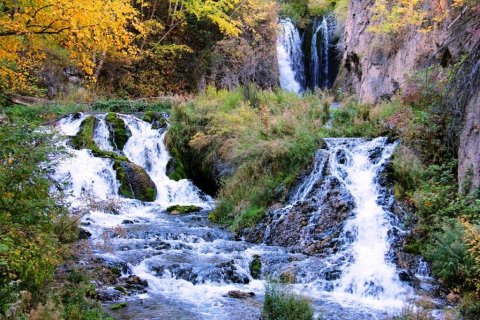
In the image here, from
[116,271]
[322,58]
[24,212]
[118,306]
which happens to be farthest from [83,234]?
[322,58]

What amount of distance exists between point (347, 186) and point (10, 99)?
1327 centimetres

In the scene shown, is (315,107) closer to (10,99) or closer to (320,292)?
(320,292)

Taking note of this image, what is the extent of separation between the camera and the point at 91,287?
5.27 meters

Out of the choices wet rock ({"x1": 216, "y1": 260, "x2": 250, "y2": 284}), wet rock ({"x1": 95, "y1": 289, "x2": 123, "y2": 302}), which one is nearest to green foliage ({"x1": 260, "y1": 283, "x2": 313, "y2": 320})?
wet rock ({"x1": 216, "y1": 260, "x2": 250, "y2": 284})

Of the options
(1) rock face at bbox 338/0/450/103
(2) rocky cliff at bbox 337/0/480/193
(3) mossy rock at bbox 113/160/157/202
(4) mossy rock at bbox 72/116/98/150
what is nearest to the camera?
(2) rocky cliff at bbox 337/0/480/193

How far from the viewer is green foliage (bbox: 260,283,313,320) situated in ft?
16.7

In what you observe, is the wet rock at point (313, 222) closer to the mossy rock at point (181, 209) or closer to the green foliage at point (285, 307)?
the mossy rock at point (181, 209)

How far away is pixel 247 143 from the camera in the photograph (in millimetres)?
11492

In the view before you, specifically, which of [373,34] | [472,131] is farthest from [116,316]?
[373,34]

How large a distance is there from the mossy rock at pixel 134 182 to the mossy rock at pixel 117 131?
71.2 inches

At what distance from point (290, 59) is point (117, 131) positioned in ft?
39.9

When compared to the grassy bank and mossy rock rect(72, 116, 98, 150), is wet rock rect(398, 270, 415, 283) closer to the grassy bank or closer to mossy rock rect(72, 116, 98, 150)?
the grassy bank

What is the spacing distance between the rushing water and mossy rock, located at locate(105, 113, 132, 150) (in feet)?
8.11

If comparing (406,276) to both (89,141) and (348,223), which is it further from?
(89,141)
